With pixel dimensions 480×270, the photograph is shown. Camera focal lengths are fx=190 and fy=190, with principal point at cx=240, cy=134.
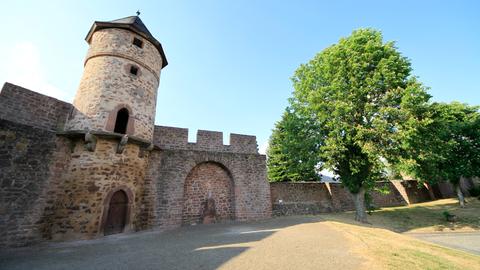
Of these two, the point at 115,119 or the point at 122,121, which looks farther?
the point at 122,121

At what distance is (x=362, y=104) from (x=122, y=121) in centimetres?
1303

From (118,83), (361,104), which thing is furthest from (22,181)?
(361,104)

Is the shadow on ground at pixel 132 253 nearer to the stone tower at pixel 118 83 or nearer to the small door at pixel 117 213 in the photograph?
the small door at pixel 117 213

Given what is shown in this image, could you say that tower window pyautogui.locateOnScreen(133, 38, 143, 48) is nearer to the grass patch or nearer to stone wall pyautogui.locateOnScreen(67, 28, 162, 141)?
stone wall pyautogui.locateOnScreen(67, 28, 162, 141)

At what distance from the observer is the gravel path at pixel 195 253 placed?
14.6 ft

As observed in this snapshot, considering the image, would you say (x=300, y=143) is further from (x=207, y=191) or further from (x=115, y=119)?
(x=115, y=119)

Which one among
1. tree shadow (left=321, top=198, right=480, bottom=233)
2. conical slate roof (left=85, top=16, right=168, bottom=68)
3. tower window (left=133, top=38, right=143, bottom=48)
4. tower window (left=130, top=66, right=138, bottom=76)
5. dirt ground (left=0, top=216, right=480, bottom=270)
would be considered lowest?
tree shadow (left=321, top=198, right=480, bottom=233)

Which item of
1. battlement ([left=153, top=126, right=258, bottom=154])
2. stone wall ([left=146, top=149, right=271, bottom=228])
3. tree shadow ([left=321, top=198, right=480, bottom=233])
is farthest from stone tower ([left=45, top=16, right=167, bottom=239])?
tree shadow ([left=321, top=198, right=480, bottom=233])

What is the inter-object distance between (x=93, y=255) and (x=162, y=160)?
18.2 feet

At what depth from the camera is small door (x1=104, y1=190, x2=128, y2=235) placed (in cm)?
771

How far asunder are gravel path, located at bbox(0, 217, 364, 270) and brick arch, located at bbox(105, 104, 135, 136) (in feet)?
14.5

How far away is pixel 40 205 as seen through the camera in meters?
6.76

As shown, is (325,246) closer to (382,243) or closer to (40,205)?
(382,243)

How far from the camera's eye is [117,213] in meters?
8.00
